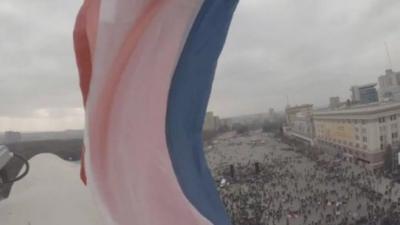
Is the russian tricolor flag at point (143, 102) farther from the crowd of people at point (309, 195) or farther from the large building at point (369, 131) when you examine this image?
the large building at point (369, 131)

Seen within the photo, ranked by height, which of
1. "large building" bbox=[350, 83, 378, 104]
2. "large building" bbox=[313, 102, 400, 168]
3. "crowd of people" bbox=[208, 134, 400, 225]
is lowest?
"crowd of people" bbox=[208, 134, 400, 225]

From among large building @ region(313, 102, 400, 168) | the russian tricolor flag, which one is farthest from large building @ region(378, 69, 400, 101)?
the russian tricolor flag

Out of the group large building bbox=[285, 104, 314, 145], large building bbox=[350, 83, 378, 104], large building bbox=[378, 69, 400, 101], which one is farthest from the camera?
large building bbox=[350, 83, 378, 104]

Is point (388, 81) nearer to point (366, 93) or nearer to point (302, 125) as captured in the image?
point (366, 93)

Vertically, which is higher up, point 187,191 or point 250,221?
point 187,191

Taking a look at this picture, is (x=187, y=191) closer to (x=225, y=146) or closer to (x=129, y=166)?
(x=129, y=166)

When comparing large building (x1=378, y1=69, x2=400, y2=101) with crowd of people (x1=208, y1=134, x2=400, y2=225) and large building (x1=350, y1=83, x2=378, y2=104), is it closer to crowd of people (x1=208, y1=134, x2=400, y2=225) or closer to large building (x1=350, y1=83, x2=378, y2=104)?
large building (x1=350, y1=83, x2=378, y2=104)

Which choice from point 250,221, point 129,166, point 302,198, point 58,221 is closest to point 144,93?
point 129,166
